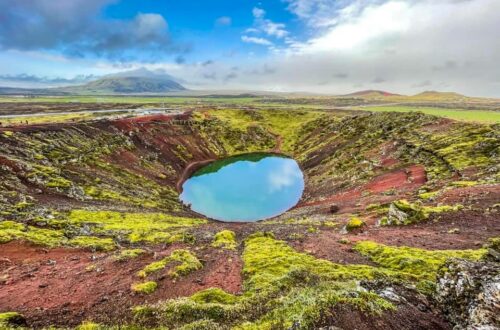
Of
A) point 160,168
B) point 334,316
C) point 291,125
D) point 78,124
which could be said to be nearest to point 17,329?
point 334,316

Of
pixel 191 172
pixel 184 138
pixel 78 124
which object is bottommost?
pixel 191 172

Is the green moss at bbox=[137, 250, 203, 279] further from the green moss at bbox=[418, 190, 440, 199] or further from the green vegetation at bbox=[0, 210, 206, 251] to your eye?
the green moss at bbox=[418, 190, 440, 199]

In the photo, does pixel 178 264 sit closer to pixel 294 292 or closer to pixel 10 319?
pixel 294 292

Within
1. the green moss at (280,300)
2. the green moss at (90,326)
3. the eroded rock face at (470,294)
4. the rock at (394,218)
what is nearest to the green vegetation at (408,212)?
the rock at (394,218)

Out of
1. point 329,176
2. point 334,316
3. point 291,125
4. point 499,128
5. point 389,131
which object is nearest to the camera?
point 334,316

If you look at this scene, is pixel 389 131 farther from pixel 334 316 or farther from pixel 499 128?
pixel 334 316

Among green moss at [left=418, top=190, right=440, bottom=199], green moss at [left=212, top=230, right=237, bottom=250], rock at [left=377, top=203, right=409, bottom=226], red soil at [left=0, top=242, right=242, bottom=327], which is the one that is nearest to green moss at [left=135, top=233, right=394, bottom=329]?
red soil at [left=0, top=242, right=242, bottom=327]

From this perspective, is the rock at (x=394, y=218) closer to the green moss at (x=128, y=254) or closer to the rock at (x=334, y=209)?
the rock at (x=334, y=209)
